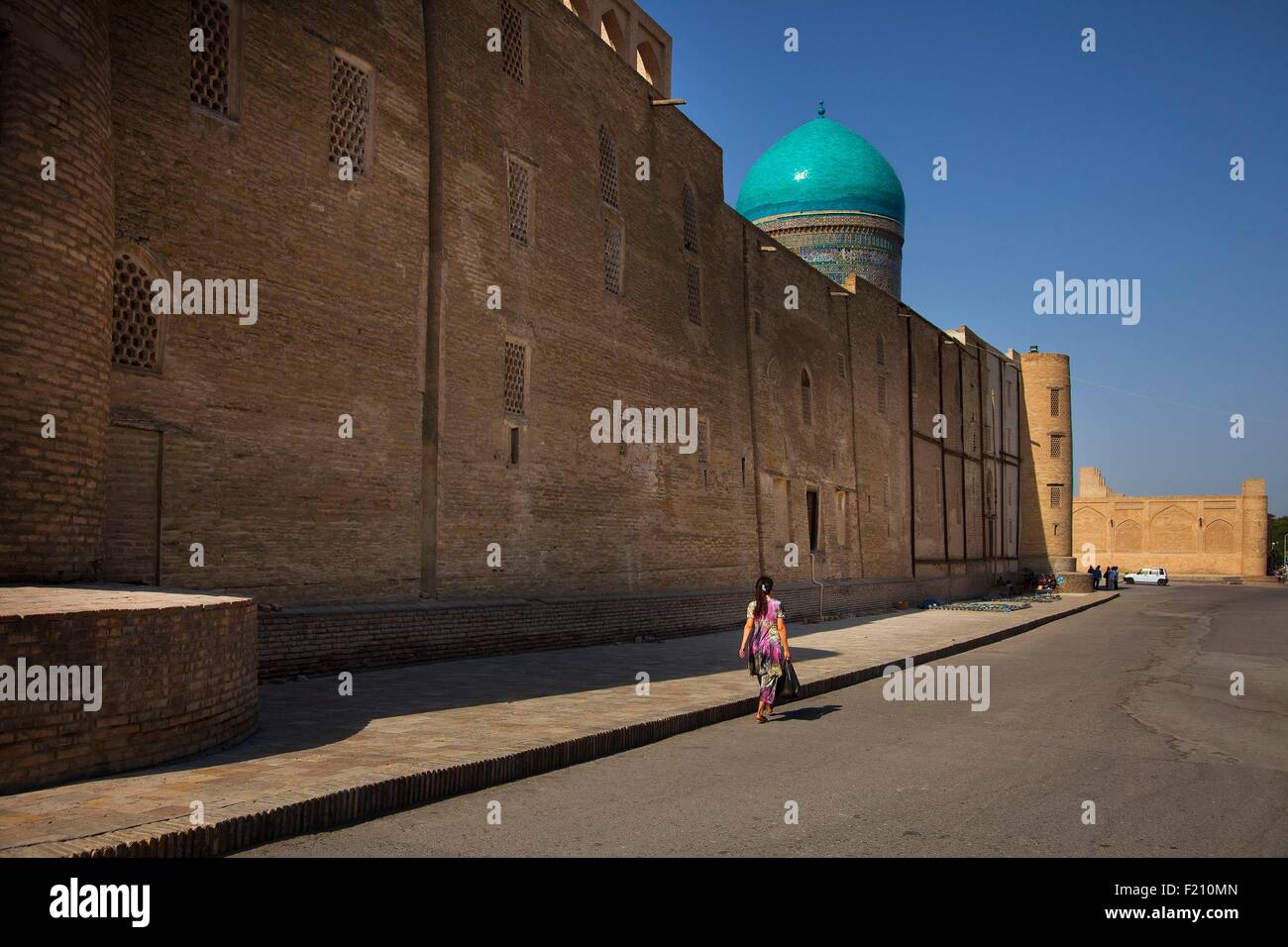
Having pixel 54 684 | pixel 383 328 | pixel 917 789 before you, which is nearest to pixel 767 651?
pixel 917 789

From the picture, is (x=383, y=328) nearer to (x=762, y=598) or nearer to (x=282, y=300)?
(x=282, y=300)

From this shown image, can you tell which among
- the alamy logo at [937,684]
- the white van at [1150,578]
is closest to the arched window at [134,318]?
the alamy logo at [937,684]

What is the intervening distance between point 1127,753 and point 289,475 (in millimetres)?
7328

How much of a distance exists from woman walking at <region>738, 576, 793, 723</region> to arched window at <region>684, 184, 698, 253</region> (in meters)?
11.5

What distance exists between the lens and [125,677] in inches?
219

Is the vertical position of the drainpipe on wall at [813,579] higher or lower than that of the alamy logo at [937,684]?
higher

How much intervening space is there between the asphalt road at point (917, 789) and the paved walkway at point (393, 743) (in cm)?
16

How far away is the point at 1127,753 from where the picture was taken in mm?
7289

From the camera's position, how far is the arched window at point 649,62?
2112 centimetres

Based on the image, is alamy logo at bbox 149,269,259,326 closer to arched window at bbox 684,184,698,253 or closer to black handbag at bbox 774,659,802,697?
black handbag at bbox 774,659,802,697

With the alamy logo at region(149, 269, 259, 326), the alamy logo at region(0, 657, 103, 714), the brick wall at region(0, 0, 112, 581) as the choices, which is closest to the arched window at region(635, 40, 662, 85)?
the alamy logo at region(149, 269, 259, 326)

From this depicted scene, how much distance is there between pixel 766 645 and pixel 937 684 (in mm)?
3862
